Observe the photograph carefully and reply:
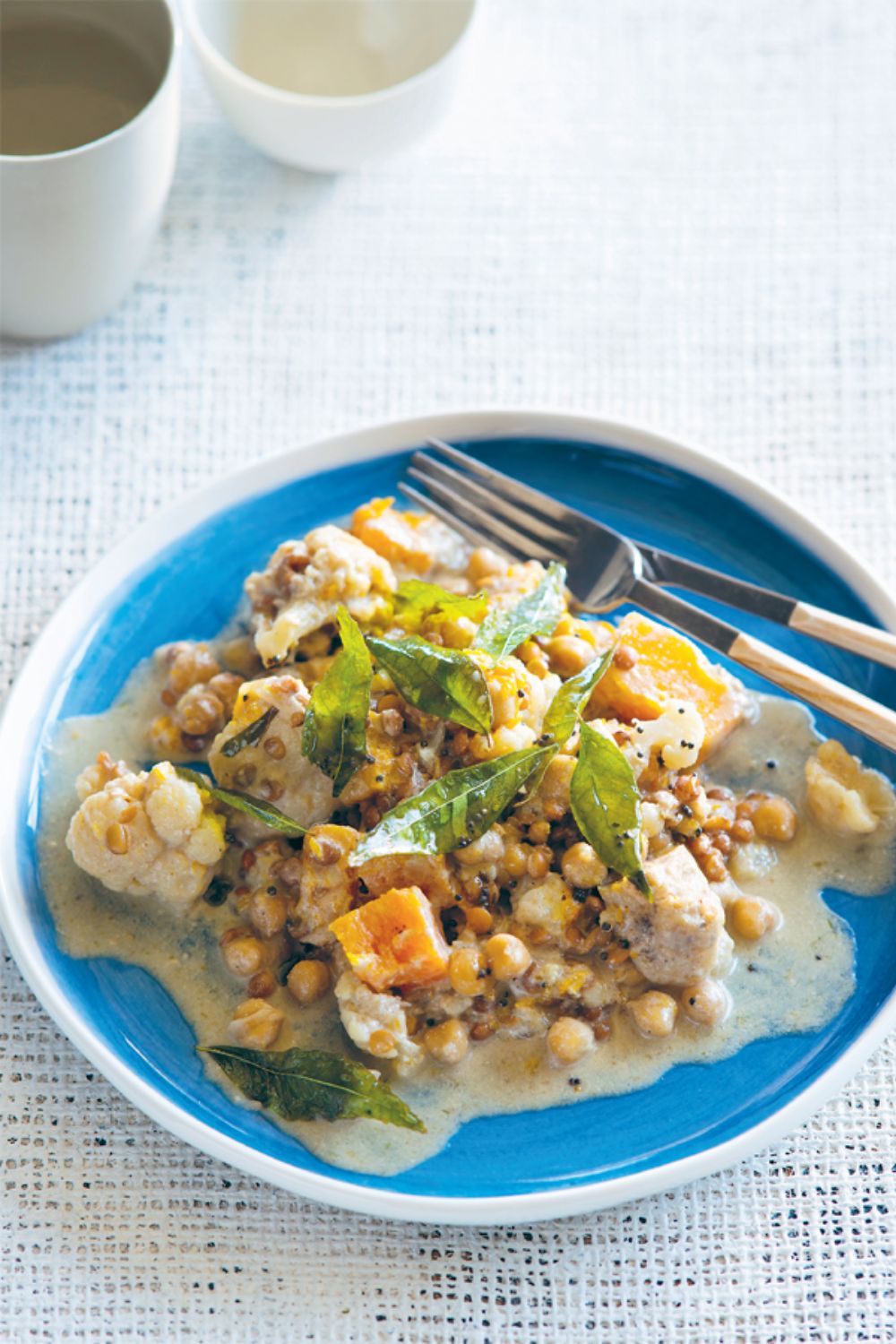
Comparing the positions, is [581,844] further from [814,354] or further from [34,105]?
[34,105]

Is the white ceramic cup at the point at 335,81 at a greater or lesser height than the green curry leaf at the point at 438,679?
greater

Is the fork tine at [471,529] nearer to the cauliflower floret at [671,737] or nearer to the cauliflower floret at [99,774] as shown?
the cauliflower floret at [671,737]

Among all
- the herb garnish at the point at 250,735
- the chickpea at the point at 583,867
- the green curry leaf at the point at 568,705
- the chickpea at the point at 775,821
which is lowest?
the herb garnish at the point at 250,735

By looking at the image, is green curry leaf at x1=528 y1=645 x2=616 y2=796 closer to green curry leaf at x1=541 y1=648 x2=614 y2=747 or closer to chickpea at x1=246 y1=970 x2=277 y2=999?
green curry leaf at x1=541 y1=648 x2=614 y2=747

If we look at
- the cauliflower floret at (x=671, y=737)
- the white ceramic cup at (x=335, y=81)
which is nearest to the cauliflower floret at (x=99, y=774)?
the cauliflower floret at (x=671, y=737)

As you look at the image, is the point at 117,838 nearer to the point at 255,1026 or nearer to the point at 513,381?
the point at 255,1026

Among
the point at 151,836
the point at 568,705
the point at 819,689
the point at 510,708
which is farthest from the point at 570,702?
the point at 151,836

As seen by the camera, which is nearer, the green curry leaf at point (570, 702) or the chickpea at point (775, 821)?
the green curry leaf at point (570, 702)
